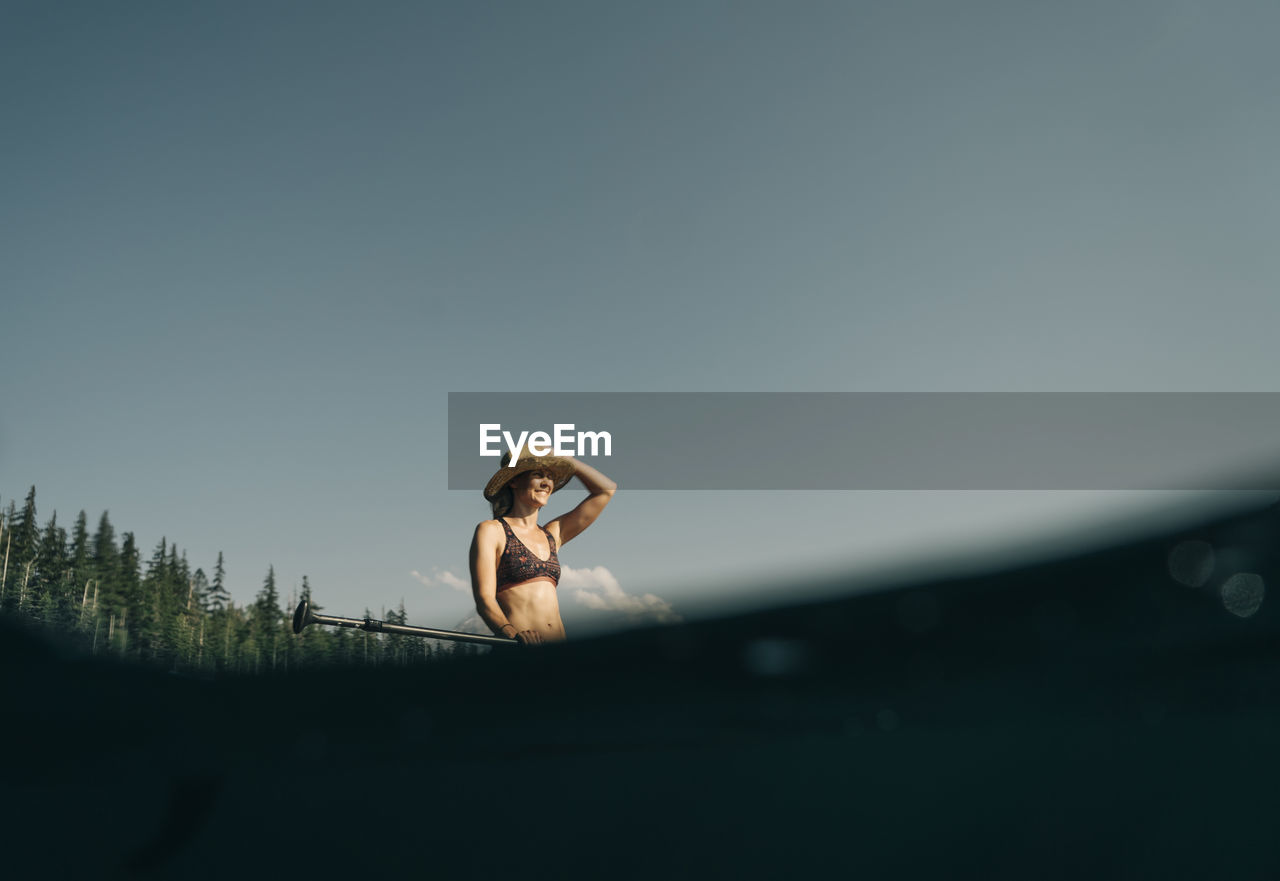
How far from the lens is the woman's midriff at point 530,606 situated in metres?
5.02

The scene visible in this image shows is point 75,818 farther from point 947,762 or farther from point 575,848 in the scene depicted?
point 947,762

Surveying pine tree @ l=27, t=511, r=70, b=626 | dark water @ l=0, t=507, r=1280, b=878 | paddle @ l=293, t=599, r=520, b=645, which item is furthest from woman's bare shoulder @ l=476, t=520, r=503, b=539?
pine tree @ l=27, t=511, r=70, b=626

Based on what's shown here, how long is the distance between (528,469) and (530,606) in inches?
41.0

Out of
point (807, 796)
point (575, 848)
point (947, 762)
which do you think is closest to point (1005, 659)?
point (947, 762)

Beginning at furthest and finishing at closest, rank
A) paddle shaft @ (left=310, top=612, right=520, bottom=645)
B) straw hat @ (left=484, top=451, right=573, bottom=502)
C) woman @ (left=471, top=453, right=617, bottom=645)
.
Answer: straw hat @ (left=484, top=451, right=573, bottom=502) < woman @ (left=471, top=453, right=617, bottom=645) < paddle shaft @ (left=310, top=612, right=520, bottom=645)

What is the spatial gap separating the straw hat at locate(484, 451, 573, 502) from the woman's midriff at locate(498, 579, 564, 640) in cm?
84

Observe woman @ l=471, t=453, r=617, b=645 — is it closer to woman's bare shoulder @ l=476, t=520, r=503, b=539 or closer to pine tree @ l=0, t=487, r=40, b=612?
woman's bare shoulder @ l=476, t=520, r=503, b=539

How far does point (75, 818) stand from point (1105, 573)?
2.23 metres

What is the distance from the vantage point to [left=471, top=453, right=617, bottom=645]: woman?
16.3 ft

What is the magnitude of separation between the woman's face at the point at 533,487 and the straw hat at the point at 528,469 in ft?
0.14

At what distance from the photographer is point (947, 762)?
4.26 feet

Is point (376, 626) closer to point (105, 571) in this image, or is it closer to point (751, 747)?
point (751, 747)

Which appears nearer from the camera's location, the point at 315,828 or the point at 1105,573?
the point at 1105,573

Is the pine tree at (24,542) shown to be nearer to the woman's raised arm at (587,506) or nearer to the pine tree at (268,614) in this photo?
the pine tree at (268,614)
